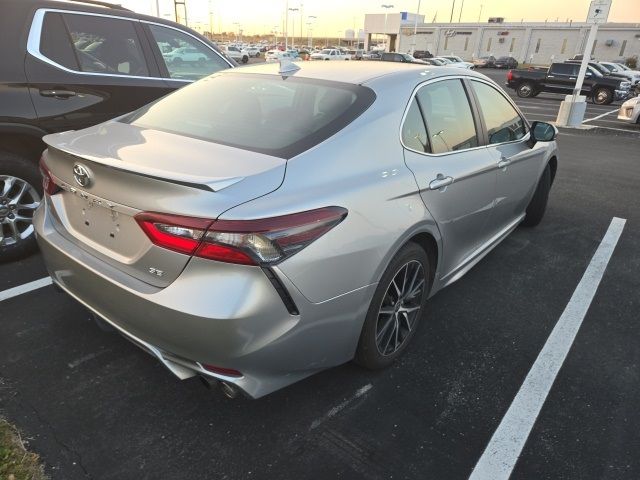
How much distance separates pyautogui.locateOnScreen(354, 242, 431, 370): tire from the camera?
2457 mm

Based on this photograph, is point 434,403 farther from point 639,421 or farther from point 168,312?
point 168,312

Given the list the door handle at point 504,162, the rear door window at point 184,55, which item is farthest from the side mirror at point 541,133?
the rear door window at point 184,55

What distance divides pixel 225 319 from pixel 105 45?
344cm

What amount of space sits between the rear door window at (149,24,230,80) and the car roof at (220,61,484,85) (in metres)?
1.73

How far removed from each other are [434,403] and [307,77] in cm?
197

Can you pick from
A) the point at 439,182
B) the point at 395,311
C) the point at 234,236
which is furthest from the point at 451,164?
the point at 234,236

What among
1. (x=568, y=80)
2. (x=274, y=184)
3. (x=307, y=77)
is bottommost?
(x=568, y=80)

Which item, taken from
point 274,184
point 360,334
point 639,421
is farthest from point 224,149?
point 639,421

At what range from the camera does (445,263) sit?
3104mm

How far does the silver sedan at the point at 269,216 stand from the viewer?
1889 millimetres

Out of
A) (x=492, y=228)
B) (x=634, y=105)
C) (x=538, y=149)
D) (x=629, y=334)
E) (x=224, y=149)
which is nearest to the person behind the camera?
(x=224, y=149)

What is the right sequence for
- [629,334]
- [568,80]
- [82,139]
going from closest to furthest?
[82,139], [629,334], [568,80]

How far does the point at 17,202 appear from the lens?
375 cm

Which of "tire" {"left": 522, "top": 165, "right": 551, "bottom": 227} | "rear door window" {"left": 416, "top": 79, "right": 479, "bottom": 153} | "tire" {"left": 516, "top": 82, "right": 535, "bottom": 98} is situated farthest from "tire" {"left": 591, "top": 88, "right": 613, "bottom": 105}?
"rear door window" {"left": 416, "top": 79, "right": 479, "bottom": 153}
